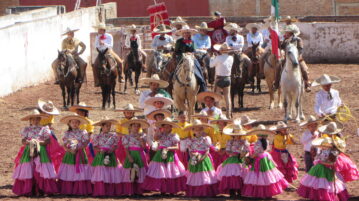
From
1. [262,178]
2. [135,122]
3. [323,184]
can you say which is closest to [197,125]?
[135,122]

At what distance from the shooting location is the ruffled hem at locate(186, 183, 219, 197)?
1530cm

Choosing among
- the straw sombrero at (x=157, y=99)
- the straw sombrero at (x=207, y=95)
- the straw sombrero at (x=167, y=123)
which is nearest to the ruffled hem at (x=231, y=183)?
the straw sombrero at (x=167, y=123)

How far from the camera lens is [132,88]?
3078cm

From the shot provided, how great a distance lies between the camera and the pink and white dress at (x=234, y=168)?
15188mm

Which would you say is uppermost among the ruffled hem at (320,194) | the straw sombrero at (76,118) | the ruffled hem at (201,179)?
the straw sombrero at (76,118)

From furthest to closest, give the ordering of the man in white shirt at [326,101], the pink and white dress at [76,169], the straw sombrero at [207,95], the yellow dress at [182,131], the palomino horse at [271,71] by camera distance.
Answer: the palomino horse at [271,71] < the straw sombrero at [207,95] < the man in white shirt at [326,101] < the yellow dress at [182,131] < the pink and white dress at [76,169]

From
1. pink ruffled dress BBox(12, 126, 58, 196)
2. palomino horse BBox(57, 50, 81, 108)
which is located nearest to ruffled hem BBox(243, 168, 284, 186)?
pink ruffled dress BBox(12, 126, 58, 196)

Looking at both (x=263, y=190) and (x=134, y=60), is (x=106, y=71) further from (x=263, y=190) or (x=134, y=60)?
(x=263, y=190)

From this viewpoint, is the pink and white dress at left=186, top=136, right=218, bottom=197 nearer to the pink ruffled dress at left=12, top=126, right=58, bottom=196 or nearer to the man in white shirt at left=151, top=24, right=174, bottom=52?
the pink ruffled dress at left=12, top=126, right=58, bottom=196

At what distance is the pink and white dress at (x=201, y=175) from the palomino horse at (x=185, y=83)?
20.4 feet

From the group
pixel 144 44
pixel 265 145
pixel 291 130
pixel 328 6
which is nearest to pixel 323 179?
pixel 265 145

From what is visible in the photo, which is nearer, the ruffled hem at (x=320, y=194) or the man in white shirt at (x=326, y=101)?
the ruffled hem at (x=320, y=194)

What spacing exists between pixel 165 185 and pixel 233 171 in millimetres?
1141

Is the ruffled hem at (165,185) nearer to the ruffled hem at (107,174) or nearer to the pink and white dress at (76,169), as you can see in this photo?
the ruffled hem at (107,174)
